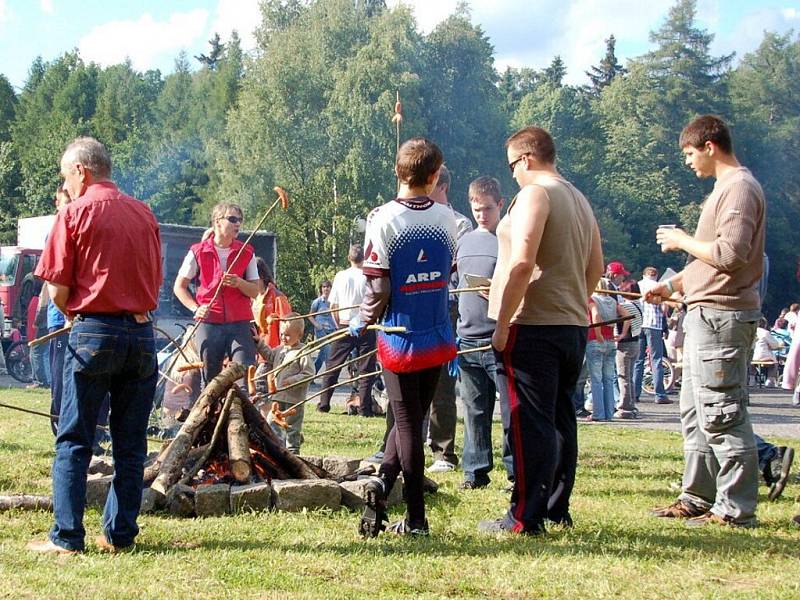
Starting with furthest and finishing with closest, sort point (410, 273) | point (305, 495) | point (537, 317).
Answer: point (305, 495)
point (537, 317)
point (410, 273)

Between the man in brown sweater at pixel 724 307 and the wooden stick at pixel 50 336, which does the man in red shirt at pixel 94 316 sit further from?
the man in brown sweater at pixel 724 307

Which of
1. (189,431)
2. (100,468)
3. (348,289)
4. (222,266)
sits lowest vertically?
(100,468)

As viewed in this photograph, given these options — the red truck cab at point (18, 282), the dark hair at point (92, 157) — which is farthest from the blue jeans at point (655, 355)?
the red truck cab at point (18, 282)

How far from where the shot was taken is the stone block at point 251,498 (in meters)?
5.99

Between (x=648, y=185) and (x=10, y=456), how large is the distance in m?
58.7

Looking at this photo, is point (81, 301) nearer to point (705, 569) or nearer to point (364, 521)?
point (364, 521)

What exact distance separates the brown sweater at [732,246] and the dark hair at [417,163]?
5.04 ft

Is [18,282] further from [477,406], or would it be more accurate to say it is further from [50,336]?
[50,336]

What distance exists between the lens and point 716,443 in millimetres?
5859

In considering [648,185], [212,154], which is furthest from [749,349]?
[648,185]

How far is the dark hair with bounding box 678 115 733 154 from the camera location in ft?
19.4

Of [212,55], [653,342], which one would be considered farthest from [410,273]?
[212,55]

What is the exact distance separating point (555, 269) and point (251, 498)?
82.8 inches

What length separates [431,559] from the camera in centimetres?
487
